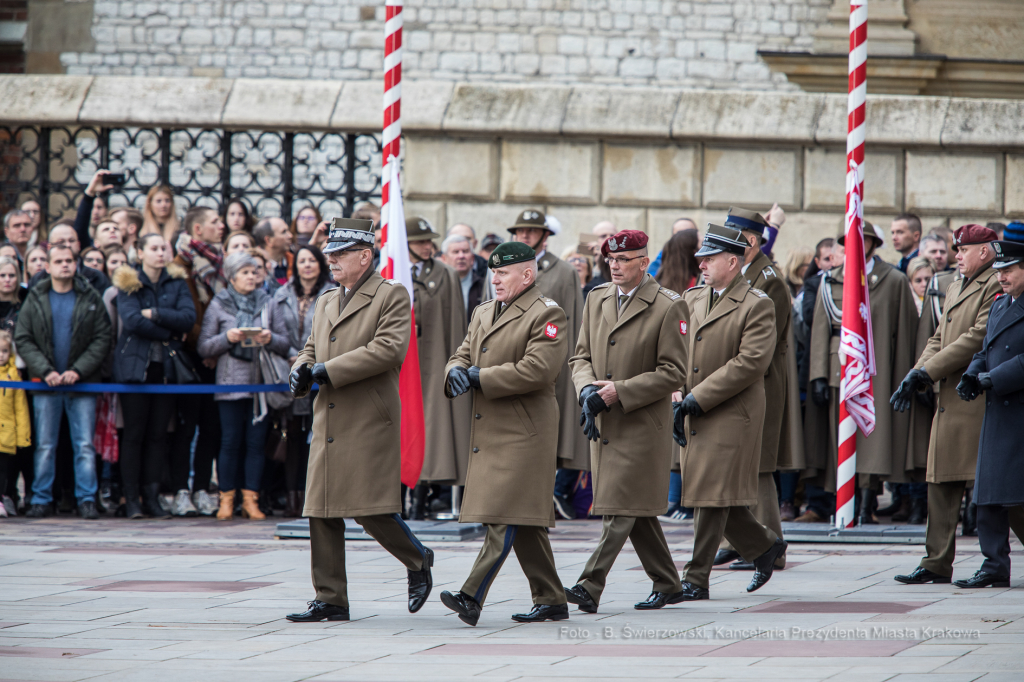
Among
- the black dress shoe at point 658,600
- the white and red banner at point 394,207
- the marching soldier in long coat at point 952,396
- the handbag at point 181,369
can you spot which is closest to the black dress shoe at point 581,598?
the black dress shoe at point 658,600

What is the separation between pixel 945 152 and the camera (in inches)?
464

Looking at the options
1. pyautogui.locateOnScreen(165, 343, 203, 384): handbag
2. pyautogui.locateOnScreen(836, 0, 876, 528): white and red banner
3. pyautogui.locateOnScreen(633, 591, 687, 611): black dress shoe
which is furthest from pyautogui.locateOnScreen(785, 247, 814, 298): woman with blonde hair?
pyautogui.locateOnScreen(633, 591, 687, 611): black dress shoe

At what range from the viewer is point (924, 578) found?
765 centimetres

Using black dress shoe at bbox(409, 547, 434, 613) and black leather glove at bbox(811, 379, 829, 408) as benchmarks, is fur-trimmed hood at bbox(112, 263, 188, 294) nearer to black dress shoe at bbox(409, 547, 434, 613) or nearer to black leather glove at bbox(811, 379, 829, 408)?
black dress shoe at bbox(409, 547, 434, 613)

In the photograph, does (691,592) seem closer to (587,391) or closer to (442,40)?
(587,391)

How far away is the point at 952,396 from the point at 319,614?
11.9 feet

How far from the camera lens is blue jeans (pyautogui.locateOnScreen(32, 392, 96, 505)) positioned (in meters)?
10.5

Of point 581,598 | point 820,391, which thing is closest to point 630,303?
point 581,598

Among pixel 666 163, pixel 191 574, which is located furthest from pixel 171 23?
pixel 191 574

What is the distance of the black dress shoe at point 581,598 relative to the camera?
22.1 ft

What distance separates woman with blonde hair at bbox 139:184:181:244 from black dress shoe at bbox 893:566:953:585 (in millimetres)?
6606

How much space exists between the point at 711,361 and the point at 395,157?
2645 mm

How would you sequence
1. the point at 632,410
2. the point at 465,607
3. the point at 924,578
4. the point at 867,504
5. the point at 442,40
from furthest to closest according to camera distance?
the point at 442,40, the point at 867,504, the point at 924,578, the point at 632,410, the point at 465,607

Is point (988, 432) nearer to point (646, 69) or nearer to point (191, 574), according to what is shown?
point (191, 574)
